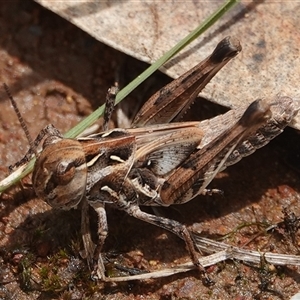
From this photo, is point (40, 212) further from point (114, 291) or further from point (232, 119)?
point (232, 119)

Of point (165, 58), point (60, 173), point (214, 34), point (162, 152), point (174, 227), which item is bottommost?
point (174, 227)

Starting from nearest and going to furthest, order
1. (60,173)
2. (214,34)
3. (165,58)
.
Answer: (60,173), (165,58), (214,34)

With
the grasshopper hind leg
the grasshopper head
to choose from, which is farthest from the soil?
the grasshopper head

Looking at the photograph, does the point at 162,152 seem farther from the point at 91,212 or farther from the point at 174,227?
the point at 91,212

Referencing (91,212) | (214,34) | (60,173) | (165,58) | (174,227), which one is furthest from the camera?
(214,34)

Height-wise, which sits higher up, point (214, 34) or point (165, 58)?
point (214, 34)

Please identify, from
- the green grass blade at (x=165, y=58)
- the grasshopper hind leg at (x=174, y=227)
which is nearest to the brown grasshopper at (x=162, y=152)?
the grasshopper hind leg at (x=174, y=227)

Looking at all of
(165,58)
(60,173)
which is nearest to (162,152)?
(165,58)

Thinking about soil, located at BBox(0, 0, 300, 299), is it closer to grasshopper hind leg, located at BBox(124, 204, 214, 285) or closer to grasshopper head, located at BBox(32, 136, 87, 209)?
grasshopper hind leg, located at BBox(124, 204, 214, 285)
